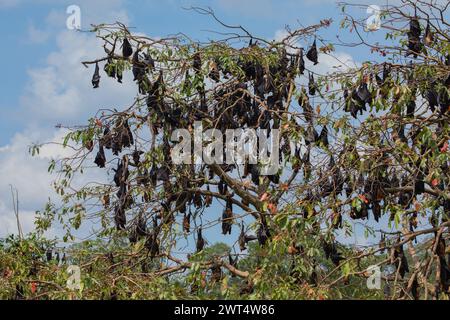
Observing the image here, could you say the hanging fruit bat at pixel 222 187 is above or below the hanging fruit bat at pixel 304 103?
below

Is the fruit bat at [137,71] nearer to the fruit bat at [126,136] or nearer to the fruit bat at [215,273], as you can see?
the fruit bat at [126,136]

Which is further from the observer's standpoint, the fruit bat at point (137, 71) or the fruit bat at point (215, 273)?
the fruit bat at point (137, 71)

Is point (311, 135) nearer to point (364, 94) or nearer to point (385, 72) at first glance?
point (364, 94)

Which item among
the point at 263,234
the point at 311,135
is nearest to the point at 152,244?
the point at 263,234

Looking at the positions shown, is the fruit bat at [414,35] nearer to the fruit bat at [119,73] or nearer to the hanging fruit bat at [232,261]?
the hanging fruit bat at [232,261]

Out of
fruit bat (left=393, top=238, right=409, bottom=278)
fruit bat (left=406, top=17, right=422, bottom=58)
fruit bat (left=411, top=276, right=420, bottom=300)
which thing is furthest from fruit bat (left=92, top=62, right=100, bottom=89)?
fruit bat (left=411, top=276, right=420, bottom=300)

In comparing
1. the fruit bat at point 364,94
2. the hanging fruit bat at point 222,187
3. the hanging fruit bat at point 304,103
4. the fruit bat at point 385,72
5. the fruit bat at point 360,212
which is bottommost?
the fruit bat at point 360,212

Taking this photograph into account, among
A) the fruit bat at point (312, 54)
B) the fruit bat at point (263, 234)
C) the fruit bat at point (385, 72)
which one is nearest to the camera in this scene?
the fruit bat at point (263, 234)

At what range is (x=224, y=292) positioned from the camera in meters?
7.74

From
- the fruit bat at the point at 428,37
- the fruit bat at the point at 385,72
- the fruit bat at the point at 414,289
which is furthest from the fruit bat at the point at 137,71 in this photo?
the fruit bat at the point at 414,289

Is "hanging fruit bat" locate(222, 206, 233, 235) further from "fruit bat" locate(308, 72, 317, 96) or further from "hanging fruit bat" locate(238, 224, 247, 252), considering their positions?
"fruit bat" locate(308, 72, 317, 96)

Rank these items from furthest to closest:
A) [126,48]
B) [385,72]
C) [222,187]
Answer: [222,187] → [126,48] → [385,72]

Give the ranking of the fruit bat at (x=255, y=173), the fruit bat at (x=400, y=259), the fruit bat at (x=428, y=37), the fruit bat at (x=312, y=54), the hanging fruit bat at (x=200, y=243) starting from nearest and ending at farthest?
the fruit bat at (x=400, y=259) → the fruit bat at (x=255, y=173) → the hanging fruit bat at (x=200, y=243) → the fruit bat at (x=428, y=37) → the fruit bat at (x=312, y=54)
